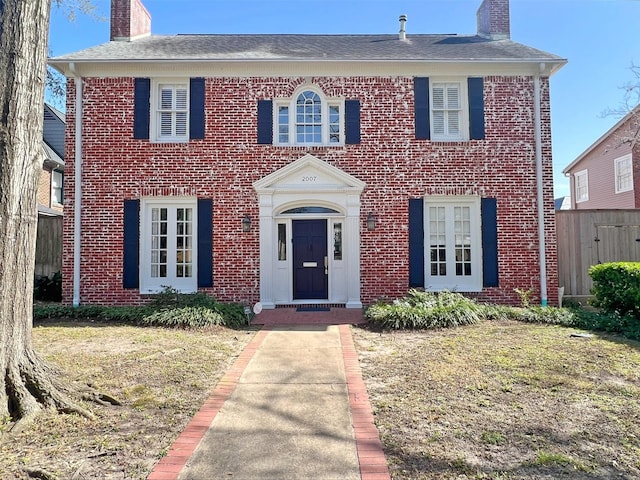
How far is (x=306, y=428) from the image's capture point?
11.6 feet

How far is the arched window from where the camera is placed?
973 cm

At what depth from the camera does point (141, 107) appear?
955cm

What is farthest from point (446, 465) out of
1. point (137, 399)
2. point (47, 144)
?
point (47, 144)

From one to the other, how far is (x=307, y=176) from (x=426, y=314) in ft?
13.4

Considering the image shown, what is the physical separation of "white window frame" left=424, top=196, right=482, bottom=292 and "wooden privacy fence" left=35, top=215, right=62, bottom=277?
9.37 metres

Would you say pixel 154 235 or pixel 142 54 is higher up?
pixel 142 54

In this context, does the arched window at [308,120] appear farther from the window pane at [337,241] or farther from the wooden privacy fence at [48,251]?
the wooden privacy fence at [48,251]

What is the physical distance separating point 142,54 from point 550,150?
9.66 metres

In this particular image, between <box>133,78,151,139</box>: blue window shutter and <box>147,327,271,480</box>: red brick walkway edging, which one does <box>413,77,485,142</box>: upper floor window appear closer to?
<box>133,78,151,139</box>: blue window shutter

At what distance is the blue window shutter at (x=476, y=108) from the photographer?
9.66 meters

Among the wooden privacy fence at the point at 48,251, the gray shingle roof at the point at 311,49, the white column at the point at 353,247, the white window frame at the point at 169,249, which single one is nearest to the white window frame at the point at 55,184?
the wooden privacy fence at the point at 48,251

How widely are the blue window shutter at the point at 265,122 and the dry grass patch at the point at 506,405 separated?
5266mm

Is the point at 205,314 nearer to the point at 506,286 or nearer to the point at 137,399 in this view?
the point at 137,399

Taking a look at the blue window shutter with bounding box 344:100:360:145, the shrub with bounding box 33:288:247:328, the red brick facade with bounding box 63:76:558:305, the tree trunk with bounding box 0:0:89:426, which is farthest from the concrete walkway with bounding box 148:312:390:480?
the blue window shutter with bounding box 344:100:360:145
